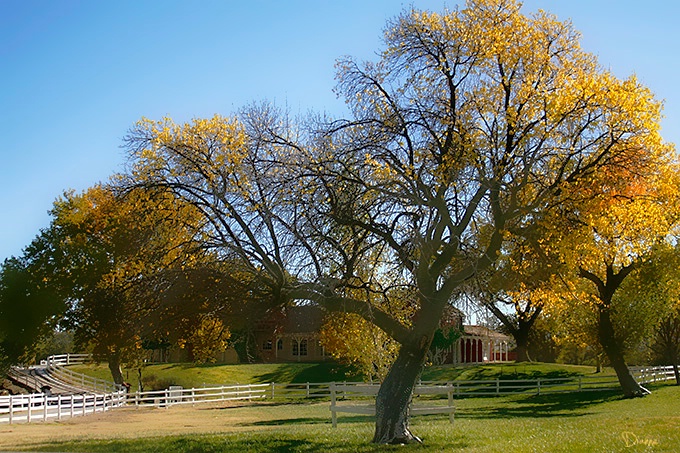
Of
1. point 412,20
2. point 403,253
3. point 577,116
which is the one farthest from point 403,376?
point 412,20

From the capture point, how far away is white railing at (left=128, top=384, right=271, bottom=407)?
42925mm

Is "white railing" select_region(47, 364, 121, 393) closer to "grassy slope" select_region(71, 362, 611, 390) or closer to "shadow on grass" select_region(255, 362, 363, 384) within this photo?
"grassy slope" select_region(71, 362, 611, 390)

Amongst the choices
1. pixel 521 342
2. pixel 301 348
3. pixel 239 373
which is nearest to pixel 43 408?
pixel 239 373

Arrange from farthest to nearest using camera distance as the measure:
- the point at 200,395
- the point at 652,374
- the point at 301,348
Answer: the point at 301,348, the point at 200,395, the point at 652,374

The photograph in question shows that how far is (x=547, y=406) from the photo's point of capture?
32844mm

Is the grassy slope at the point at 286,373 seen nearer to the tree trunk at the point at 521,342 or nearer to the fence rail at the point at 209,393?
the tree trunk at the point at 521,342

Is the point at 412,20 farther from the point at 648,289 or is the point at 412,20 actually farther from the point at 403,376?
the point at 648,289

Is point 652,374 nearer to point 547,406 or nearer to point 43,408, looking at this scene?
point 547,406

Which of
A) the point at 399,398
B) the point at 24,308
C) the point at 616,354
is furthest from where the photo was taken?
the point at 24,308

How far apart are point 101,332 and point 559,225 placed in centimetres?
1128

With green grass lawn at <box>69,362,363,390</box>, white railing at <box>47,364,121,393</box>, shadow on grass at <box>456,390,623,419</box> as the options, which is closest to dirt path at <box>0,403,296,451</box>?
shadow on grass at <box>456,390,623,419</box>

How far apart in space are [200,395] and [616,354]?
79.4 feet

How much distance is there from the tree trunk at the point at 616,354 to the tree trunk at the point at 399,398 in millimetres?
A: 21247

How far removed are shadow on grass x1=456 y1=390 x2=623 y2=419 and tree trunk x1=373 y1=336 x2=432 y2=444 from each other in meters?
11.6
